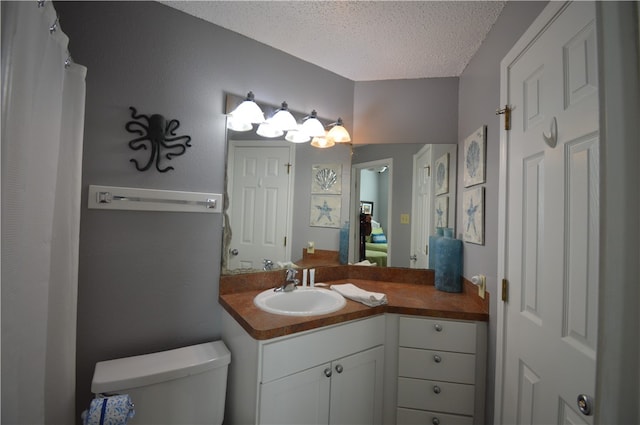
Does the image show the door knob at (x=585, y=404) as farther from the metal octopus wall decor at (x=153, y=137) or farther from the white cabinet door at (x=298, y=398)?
the metal octopus wall decor at (x=153, y=137)

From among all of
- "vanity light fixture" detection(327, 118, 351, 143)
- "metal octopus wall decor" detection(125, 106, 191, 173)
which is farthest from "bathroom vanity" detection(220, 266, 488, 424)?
"vanity light fixture" detection(327, 118, 351, 143)

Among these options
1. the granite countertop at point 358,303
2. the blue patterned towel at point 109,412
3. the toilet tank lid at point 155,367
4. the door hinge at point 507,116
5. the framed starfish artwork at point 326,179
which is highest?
the door hinge at point 507,116

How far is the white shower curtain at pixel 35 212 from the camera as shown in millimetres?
558

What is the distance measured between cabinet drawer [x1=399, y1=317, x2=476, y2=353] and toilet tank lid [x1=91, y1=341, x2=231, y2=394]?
0.93m

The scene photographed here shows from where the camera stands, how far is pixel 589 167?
74 centimetres

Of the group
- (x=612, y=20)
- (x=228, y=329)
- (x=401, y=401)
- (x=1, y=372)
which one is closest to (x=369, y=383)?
(x=401, y=401)

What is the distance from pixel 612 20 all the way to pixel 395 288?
1618 millimetres

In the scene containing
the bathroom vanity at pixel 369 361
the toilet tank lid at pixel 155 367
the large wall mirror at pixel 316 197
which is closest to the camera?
the toilet tank lid at pixel 155 367

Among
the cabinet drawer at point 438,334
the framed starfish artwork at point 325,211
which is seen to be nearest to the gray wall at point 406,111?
the framed starfish artwork at point 325,211

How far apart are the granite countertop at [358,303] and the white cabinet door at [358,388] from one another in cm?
22

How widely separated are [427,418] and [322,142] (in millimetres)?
1754

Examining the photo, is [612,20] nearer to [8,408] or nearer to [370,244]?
[8,408]

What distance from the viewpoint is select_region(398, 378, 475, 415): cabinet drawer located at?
1344 mm

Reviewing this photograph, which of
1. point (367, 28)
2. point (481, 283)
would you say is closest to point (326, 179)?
→ point (367, 28)
